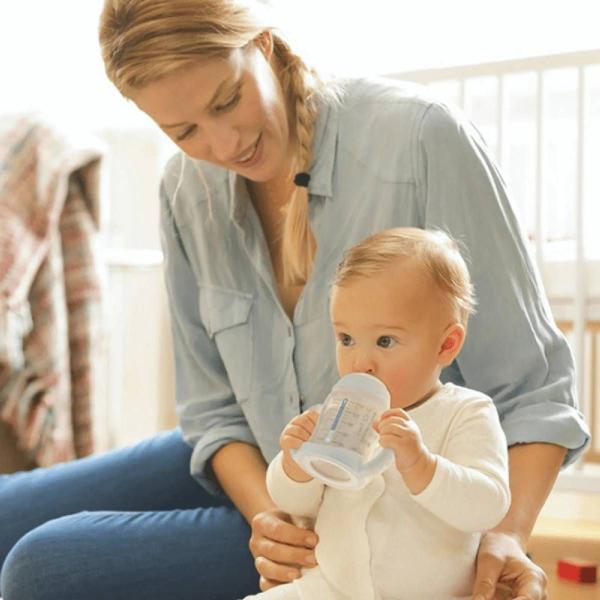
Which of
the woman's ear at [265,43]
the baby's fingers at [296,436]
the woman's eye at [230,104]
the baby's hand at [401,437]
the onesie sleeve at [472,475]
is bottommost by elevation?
the onesie sleeve at [472,475]

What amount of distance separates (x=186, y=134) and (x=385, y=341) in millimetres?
454

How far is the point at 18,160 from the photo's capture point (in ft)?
7.93

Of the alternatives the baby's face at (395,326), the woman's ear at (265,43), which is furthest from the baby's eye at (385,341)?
the woman's ear at (265,43)

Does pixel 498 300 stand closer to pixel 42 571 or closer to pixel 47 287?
pixel 42 571

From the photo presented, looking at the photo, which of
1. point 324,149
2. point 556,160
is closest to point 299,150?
point 324,149

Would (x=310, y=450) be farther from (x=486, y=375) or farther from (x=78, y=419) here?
(x=78, y=419)

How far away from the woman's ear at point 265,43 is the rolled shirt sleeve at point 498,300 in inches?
8.9

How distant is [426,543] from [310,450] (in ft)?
0.54

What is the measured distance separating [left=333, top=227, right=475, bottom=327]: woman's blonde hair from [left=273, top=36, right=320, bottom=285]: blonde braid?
34cm

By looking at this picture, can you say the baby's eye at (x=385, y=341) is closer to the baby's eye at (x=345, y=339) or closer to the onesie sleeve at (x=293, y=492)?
the baby's eye at (x=345, y=339)

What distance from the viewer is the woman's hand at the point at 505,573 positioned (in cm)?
104

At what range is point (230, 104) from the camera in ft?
Answer: 4.41

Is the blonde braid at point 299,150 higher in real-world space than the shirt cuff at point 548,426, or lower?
higher

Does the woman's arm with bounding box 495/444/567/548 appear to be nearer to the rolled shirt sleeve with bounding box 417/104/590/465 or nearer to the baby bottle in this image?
the rolled shirt sleeve with bounding box 417/104/590/465
